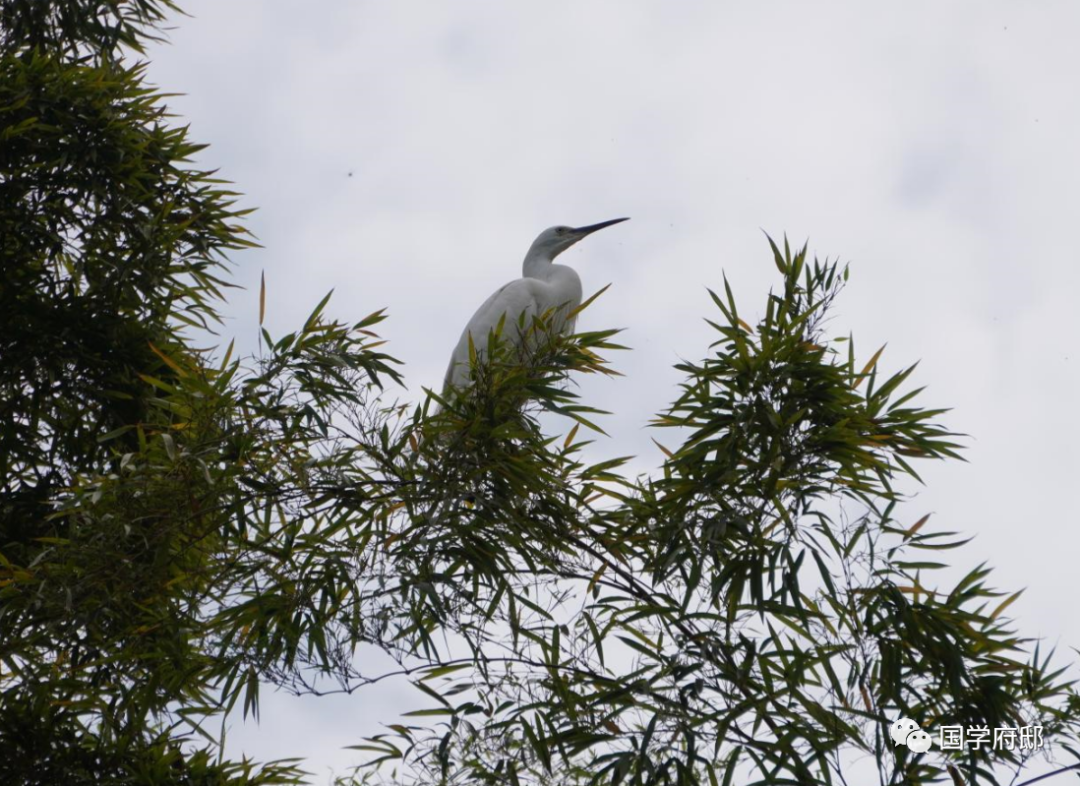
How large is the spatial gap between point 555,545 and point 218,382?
0.96 meters

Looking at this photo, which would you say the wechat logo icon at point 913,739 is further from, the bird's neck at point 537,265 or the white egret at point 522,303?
the bird's neck at point 537,265

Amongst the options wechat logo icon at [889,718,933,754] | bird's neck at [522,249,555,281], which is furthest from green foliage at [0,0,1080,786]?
bird's neck at [522,249,555,281]

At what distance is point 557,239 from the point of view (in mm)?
5477

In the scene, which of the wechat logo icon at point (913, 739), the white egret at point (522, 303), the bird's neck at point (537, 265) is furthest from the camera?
the bird's neck at point (537, 265)

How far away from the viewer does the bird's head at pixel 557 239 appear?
540cm

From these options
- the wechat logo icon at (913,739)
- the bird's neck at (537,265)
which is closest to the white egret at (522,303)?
the bird's neck at (537,265)

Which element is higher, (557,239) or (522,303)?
(557,239)

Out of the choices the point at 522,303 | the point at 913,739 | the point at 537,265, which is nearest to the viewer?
the point at 913,739

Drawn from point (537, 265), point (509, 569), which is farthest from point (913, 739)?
point (537, 265)

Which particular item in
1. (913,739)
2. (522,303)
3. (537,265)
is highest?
(537,265)

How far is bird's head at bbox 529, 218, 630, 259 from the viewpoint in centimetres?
540

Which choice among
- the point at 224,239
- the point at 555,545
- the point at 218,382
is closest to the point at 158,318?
the point at 224,239

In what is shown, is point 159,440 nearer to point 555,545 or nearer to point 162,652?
point 162,652

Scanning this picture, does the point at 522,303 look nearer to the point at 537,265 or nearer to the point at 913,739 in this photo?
the point at 537,265
